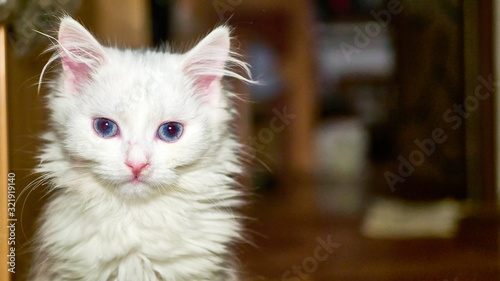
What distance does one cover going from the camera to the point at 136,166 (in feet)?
3.18

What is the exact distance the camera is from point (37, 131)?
50.6 inches

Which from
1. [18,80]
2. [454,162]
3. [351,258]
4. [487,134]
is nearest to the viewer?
[18,80]

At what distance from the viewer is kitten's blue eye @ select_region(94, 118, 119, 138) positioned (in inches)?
39.7

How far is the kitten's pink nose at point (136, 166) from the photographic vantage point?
3.18 ft

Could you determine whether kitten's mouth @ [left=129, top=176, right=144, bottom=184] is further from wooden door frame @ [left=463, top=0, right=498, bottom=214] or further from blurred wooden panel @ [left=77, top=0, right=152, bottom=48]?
wooden door frame @ [left=463, top=0, right=498, bottom=214]

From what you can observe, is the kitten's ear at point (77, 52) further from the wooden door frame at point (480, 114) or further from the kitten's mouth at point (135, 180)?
the wooden door frame at point (480, 114)

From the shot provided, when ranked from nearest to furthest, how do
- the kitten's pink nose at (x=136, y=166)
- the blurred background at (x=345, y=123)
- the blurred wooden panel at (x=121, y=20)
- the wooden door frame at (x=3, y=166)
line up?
1. the kitten's pink nose at (x=136, y=166)
2. the wooden door frame at (x=3, y=166)
3. the blurred background at (x=345, y=123)
4. the blurred wooden panel at (x=121, y=20)

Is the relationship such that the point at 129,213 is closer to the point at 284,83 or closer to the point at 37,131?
the point at 37,131

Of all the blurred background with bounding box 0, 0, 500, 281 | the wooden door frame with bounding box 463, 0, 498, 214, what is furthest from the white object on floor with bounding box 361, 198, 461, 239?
the wooden door frame with bounding box 463, 0, 498, 214

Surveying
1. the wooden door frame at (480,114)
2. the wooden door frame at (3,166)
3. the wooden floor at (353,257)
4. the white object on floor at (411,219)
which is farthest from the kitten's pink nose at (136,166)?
the wooden door frame at (480,114)

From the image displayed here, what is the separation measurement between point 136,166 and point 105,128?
4.1 inches

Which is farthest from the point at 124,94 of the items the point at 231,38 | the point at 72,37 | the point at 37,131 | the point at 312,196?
the point at 312,196

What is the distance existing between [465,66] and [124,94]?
1587 mm

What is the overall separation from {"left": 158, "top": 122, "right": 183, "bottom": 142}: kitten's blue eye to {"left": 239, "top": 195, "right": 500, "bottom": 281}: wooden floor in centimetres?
60
